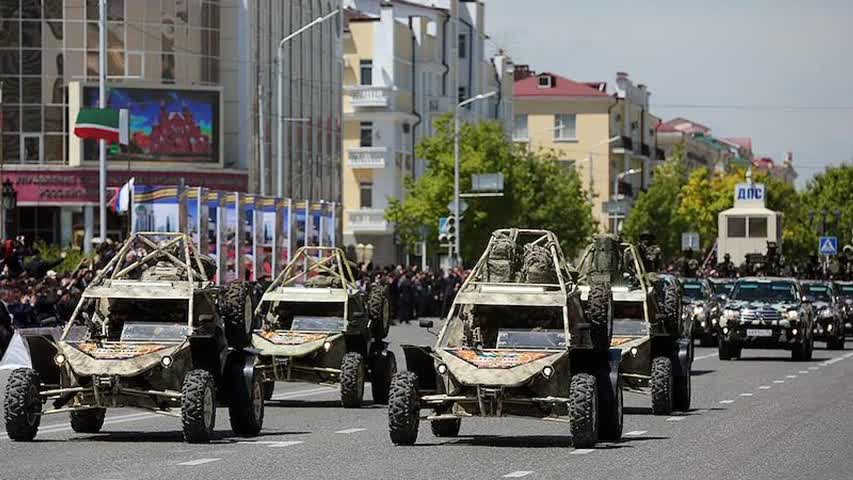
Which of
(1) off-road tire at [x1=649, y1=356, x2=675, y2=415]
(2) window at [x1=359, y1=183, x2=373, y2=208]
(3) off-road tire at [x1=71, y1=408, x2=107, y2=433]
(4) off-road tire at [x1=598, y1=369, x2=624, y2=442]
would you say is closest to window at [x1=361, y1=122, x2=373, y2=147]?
(2) window at [x1=359, y1=183, x2=373, y2=208]

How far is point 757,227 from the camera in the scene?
73.6 m

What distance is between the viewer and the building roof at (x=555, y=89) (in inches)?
5684

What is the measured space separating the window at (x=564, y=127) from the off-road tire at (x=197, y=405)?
125m

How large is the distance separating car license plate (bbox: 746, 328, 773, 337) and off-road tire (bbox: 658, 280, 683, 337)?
575 inches

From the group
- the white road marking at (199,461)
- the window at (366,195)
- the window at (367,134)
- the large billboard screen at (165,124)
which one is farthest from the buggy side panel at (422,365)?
the window at (367,134)

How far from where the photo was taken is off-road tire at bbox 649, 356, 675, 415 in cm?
2539

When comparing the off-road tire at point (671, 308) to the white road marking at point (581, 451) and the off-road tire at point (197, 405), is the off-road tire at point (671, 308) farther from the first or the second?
the off-road tire at point (197, 405)

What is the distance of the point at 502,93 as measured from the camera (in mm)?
127438

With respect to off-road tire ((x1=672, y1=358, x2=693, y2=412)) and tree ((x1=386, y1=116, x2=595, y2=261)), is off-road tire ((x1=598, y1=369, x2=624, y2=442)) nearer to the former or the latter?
off-road tire ((x1=672, y1=358, x2=693, y2=412))

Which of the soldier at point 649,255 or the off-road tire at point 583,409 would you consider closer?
the off-road tire at point 583,409

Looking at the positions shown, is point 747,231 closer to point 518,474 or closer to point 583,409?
point 583,409

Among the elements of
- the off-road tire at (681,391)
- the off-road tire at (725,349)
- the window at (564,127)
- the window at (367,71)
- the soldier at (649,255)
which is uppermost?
the window at (367,71)

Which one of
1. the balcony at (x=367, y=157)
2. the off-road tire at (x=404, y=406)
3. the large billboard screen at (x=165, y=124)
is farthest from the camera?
the balcony at (x=367, y=157)

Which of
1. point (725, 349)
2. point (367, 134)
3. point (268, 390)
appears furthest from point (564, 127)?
point (268, 390)
